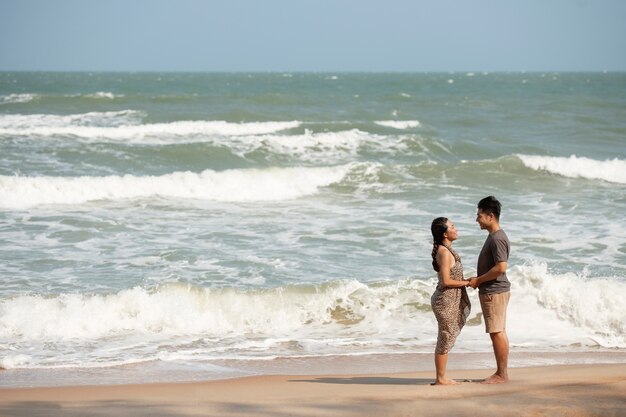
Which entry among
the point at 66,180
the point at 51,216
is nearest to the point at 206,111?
the point at 66,180

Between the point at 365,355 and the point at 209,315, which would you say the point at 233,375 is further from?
the point at 209,315

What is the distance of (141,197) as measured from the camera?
1764 centimetres

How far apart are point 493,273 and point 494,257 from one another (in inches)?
5.0

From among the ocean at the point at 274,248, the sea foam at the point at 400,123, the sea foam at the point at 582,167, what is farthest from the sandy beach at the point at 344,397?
the sea foam at the point at 400,123

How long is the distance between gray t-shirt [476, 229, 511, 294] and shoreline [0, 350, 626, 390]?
136 cm

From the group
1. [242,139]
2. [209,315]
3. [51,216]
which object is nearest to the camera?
[209,315]

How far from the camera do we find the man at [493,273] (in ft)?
20.7

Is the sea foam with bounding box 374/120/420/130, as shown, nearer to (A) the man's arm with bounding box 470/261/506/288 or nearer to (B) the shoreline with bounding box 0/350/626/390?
(B) the shoreline with bounding box 0/350/626/390

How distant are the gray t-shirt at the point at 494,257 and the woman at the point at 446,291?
0.19 meters

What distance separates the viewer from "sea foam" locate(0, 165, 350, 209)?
17250 mm

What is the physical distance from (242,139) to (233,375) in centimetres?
2018

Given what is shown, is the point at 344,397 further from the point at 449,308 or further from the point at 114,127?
the point at 114,127

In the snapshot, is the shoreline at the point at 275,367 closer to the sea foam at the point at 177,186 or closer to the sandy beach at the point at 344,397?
the sandy beach at the point at 344,397

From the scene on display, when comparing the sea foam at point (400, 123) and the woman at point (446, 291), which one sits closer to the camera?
the woman at point (446, 291)
